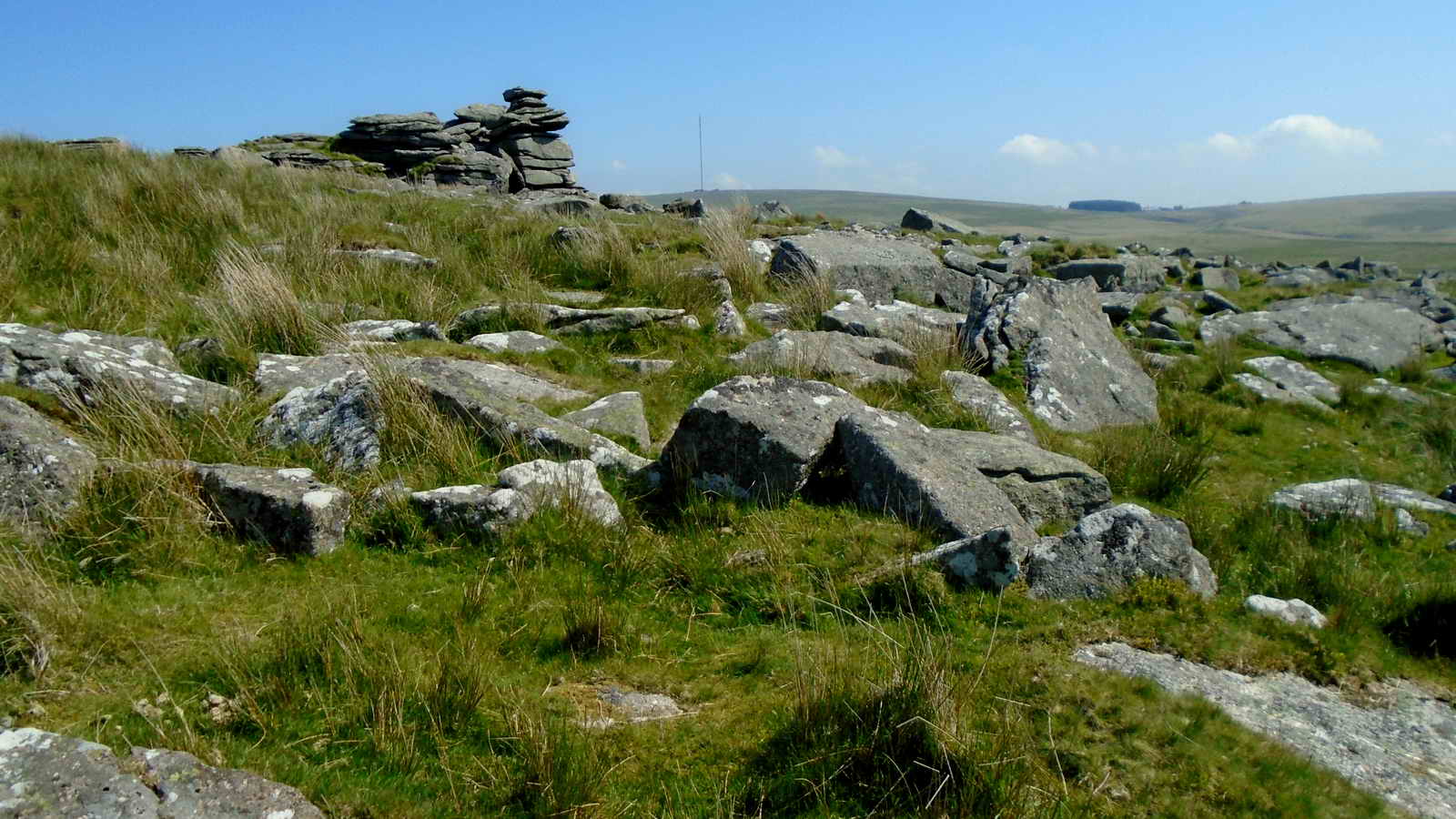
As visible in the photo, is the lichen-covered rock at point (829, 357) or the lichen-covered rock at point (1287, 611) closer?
the lichen-covered rock at point (1287, 611)

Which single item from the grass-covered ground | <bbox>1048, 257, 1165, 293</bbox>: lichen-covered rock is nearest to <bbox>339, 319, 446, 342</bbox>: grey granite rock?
the grass-covered ground

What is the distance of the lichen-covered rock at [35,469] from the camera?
4695mm

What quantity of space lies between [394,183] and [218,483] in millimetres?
15679

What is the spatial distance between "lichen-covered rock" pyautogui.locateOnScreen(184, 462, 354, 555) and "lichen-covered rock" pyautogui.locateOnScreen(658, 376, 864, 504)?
212cm

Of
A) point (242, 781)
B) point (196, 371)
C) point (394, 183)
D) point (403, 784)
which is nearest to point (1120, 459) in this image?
point (403, 784)

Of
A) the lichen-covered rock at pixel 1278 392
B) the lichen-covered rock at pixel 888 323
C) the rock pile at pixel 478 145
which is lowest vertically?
the lichen-covered rock at pixel 1278 392

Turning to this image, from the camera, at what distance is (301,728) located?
11.6 ft

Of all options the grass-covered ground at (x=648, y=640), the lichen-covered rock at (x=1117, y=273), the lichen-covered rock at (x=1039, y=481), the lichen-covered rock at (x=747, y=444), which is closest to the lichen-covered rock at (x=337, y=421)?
the grass-covered ground at (x=648, y=640)

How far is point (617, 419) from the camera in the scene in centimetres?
709

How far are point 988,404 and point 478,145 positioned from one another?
2543 centimetres

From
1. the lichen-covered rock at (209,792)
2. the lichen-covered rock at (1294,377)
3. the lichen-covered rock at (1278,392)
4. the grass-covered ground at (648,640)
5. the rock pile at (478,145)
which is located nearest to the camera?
the lichen-covered rock at (209,792)

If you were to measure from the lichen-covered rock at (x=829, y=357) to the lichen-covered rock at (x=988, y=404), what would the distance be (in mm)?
483

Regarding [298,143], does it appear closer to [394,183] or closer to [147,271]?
[394,183]

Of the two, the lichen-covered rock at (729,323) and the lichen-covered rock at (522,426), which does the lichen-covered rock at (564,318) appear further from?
the lichen-covered rock at (522,426)
